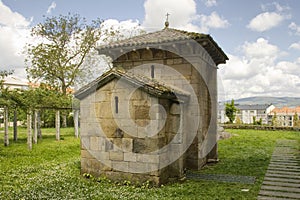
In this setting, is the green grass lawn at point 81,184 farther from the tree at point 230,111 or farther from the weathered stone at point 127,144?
the tree at point 230,111

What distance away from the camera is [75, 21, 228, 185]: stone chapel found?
22.9 ft

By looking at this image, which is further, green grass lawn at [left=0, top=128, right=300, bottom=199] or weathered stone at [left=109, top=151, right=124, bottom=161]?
weathered stone at [left=109, top=151, right=124, bottom=161]

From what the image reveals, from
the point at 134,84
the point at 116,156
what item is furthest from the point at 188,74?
the point at 116,156

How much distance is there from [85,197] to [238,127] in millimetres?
24660

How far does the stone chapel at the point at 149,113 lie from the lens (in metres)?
6.99

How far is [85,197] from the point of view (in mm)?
5934

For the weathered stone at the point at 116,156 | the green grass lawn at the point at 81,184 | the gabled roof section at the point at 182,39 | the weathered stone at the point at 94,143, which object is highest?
the gabled roof section at the point at 182,39

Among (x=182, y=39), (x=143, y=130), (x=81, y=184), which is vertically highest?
(x=182, y=39)

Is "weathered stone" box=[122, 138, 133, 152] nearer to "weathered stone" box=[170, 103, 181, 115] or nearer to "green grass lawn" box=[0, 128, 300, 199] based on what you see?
"green grass lawn" box=[0, 128, 300, 199]

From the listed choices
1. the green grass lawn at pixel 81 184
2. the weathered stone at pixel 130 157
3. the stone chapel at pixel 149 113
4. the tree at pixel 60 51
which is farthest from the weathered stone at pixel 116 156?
the tree at pixel 60 51

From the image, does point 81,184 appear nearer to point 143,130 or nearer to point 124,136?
point 124,136

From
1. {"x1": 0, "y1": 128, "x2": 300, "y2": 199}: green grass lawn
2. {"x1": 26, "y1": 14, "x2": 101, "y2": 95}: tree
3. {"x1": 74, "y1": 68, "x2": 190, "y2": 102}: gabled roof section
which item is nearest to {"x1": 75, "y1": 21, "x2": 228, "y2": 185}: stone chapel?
{"x1": 74, "y1": 68, "x2": 190, "y2": 102}: gabled roof section

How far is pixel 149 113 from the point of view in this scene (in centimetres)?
698

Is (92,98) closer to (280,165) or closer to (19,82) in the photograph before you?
(280,165)
